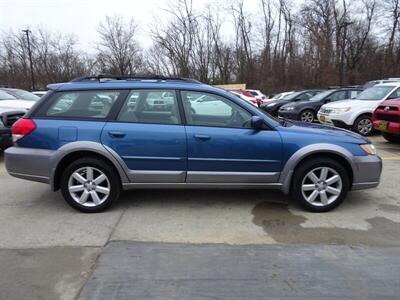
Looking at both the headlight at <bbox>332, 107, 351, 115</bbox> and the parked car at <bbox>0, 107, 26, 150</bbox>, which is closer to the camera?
the parked car at <bbox>0, 107, 26, 150</bbox>

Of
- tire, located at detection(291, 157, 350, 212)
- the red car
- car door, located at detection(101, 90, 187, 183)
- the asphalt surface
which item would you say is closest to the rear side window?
car door, located at detection(101, 90, 187, 183)

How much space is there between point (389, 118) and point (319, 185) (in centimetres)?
590

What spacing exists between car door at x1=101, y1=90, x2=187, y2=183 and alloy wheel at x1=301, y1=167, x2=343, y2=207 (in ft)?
4.99

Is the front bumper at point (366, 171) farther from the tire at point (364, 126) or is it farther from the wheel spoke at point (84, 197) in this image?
the tire at point (364, 126)

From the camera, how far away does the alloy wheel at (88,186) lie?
186 inches

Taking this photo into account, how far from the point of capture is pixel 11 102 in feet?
36.2

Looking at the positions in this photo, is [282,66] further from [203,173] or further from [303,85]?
[203,173]

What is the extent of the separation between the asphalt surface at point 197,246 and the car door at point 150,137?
0.53 m

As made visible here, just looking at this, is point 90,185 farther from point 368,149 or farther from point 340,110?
point 340,110

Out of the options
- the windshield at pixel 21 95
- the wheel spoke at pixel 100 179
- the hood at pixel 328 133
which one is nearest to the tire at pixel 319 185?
the hood at pixel 328 133

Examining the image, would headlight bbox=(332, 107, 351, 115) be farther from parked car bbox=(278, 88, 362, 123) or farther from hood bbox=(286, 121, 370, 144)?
hood bbox=(286, 121, 370, 144)

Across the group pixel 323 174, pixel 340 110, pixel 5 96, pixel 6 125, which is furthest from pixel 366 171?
pixel 5 96

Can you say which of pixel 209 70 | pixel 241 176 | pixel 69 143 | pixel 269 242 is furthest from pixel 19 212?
pixel 209 70

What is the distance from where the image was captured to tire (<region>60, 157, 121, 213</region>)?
15.5 feet
